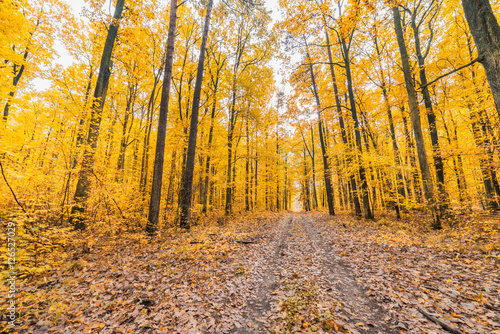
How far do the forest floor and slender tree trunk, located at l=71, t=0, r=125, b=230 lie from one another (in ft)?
7.31

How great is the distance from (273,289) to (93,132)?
34.0 ft

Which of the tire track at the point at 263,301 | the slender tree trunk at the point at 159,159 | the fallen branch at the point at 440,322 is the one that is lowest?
the tire track at the point at 263,301

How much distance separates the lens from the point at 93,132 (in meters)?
8.71

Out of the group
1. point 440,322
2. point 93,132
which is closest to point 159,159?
point 93,132

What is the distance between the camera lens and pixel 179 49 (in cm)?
1491

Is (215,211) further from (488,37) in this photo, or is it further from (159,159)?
(488,37)

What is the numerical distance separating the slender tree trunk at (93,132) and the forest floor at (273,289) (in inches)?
87.8

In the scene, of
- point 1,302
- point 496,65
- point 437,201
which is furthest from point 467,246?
point 1,302

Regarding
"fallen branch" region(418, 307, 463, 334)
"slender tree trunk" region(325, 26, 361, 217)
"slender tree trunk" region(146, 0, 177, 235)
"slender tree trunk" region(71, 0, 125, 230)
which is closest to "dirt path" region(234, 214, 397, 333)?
"fallen branch" region(418, 307, 463, 334)

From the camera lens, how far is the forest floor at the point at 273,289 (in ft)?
10.6

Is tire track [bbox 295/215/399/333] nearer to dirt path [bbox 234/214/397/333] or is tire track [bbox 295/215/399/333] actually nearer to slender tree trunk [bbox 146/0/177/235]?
dirt path [bbox 234/214/397/333]

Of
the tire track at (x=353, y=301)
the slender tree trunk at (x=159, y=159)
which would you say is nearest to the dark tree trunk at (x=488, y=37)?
the tire track at (x=353, y=301)

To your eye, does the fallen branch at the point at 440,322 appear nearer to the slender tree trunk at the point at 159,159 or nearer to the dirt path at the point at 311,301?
the dirt path at the point at 311,301

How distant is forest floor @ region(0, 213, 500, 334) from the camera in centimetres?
323
